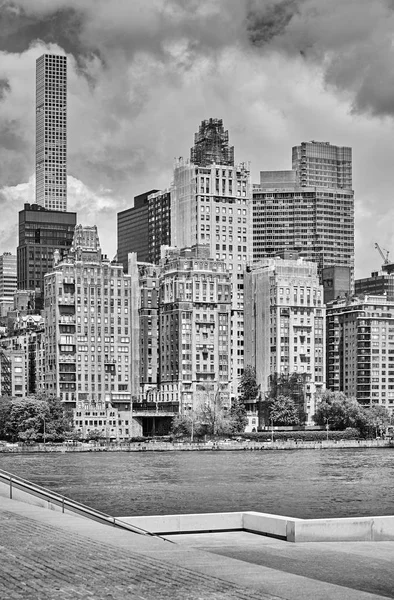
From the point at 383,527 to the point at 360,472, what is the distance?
311 ft

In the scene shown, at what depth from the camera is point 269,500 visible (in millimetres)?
97875

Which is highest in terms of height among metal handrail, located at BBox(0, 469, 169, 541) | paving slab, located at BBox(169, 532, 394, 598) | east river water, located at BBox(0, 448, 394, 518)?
metal handrail, located at BBox(0, 469, 169, 541)

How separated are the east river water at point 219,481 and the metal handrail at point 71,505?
24.6 meters

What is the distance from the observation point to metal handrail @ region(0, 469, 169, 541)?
47.6 m

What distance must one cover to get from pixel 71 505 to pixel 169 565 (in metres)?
18.7

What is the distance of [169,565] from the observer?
34.4m

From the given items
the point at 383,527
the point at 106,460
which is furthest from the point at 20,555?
the point at 106,460

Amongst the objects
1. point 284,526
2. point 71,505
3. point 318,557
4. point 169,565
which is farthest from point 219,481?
point 169,565

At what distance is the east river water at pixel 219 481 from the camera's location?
301 feet

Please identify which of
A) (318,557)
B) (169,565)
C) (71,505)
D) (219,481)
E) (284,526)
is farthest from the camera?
(219,481)

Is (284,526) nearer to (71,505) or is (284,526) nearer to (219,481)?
(71,505)

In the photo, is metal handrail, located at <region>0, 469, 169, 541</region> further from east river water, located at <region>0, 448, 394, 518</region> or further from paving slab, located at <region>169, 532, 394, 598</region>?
east river water, located at <region>0, 448, 394, 518</region>

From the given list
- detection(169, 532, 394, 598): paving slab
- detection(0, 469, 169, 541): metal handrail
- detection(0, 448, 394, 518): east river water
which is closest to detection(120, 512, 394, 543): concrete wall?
detection(169, 532, 394, 598): paving slab

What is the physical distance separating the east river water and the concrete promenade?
123 feet
